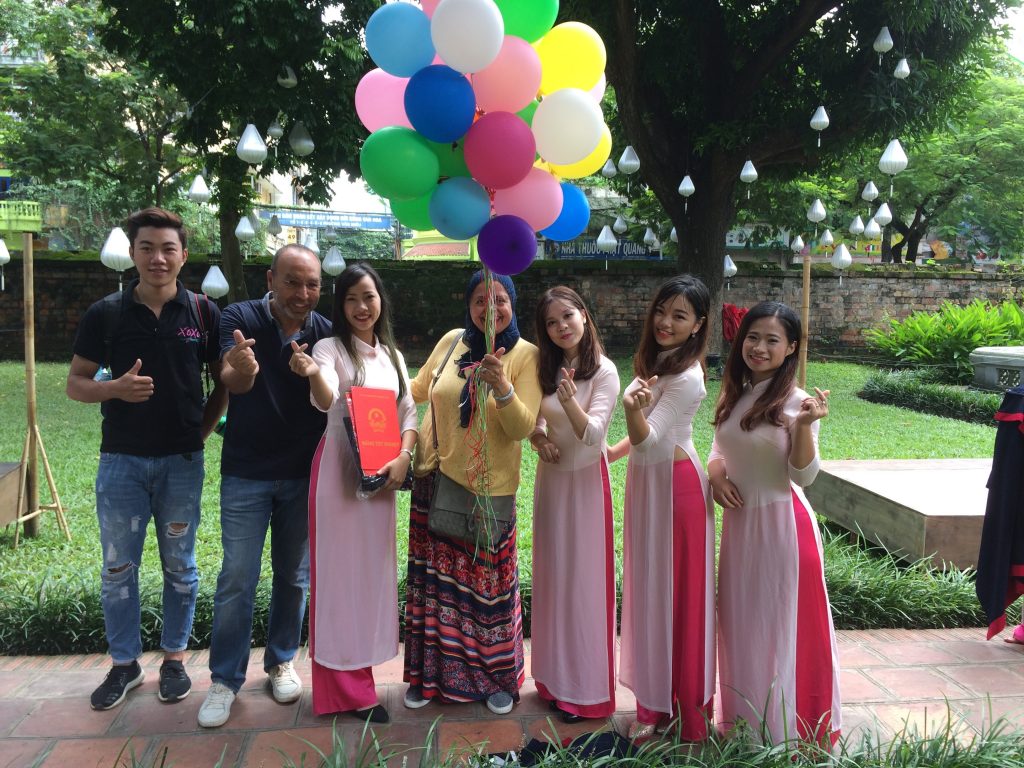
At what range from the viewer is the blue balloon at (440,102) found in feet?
7.34

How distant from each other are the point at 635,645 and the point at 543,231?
1.51m

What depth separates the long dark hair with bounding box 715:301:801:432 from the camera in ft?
7.70

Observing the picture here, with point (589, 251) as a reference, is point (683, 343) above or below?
below

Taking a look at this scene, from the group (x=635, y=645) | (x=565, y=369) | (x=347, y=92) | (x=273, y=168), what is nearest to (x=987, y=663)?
(x=635, y=645)

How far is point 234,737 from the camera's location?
2535 mm

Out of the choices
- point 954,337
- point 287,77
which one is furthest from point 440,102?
point 954,337

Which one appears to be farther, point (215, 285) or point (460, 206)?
point (215, 285)

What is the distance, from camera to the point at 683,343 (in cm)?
250

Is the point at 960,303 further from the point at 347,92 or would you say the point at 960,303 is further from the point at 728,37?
the point at 347,92

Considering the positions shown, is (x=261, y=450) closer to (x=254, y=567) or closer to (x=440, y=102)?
(x=254, y=567)

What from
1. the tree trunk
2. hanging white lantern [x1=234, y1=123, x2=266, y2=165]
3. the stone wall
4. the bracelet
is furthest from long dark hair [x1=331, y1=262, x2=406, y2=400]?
the stone wall

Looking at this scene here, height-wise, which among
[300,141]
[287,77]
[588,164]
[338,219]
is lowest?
[588,164]

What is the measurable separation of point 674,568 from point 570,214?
132 centimetres

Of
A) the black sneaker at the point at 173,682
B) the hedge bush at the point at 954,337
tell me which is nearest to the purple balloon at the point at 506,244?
the black sneaker at the point at 173,682
